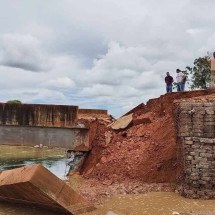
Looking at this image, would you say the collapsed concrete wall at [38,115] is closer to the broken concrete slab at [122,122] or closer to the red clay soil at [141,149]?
the red clay soil at [141,149]

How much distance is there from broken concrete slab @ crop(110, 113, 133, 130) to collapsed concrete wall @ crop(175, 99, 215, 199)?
554cm

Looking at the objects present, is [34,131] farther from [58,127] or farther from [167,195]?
[167,195]

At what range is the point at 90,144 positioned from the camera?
1797 cm

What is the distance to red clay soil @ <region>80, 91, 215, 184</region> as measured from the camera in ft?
52.0

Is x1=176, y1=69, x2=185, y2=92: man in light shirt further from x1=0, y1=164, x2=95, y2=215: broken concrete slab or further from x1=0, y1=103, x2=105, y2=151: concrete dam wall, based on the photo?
x1=0, y1=164, x2=95, y2=215: broken concrete slab

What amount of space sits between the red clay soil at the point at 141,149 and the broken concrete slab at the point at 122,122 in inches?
7.5

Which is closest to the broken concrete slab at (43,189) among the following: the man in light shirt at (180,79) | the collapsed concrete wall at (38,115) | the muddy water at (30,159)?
the collapsed concrete wall at (38,115)

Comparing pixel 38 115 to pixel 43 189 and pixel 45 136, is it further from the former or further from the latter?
pixel 43 189

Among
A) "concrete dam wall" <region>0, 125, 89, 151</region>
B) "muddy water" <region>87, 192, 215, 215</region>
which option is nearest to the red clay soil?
"concrete dam wall" <region>0, 125, 89, 151</region>

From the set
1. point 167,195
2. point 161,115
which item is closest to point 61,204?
point 167,195

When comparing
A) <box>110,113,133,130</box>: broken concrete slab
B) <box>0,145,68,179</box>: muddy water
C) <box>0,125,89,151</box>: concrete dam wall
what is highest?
<box>110,113,133,130</box>: broken concrete slab

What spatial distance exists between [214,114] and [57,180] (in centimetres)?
485

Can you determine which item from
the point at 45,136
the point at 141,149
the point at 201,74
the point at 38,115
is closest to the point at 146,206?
the point at 141,149

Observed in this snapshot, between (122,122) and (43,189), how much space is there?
7492mm
